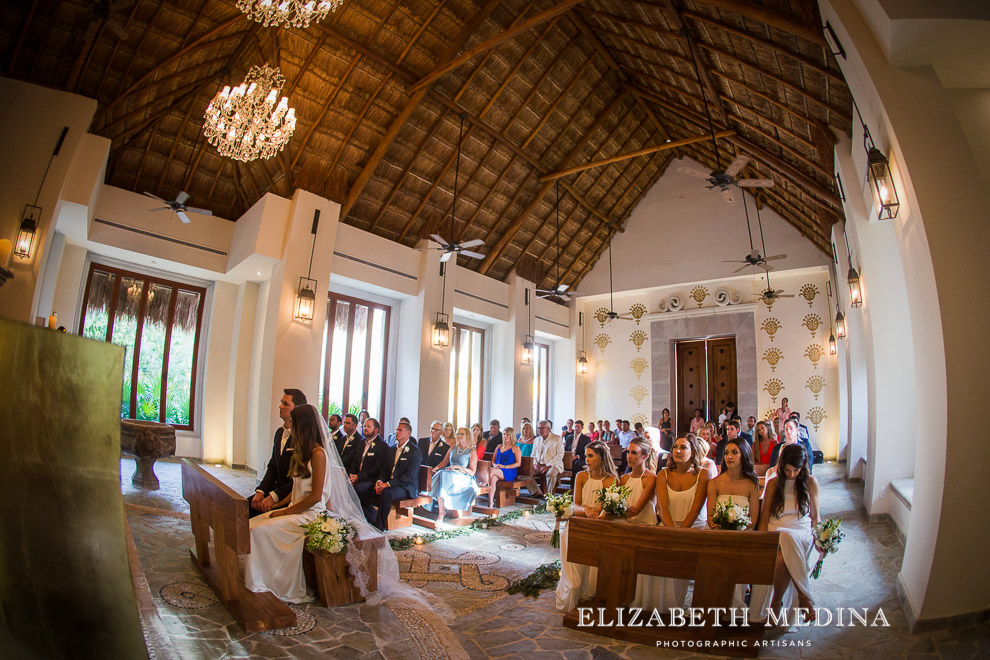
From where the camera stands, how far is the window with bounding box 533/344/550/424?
14.6 meters

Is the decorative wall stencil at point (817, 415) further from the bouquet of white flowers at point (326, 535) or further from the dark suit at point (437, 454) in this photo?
the bouquet of white flowers at point (326, 535)

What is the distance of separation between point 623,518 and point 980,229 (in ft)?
9.79

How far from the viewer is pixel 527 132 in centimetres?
1086

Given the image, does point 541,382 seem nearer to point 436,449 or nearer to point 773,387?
point 773,387

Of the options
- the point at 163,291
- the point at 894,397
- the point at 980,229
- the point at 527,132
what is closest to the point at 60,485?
the point at 980,229

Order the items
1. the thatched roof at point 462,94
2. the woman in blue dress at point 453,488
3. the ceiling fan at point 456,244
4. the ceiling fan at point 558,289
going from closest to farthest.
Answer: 1. the thatched roof at point 462,94
2. the woman in blue dress at point 453,488
3. the ceiling fan at point 456,244
4. the ceiling fan at point 558,289

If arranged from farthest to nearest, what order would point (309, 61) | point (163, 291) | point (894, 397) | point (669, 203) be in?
point (669, 203), point (163, 291), point (309, 61), point (894, 397)

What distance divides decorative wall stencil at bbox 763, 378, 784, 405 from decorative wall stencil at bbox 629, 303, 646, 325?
11.4 ft

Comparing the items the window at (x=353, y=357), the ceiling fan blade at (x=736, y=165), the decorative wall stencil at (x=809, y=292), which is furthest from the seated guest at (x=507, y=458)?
the decorative wall stencil at (x=809, y=292)

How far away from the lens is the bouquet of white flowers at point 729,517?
346 cm

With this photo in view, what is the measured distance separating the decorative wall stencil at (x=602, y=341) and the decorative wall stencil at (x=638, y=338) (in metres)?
0.65

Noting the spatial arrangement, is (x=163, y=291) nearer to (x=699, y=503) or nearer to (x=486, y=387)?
(x=486, y=387)

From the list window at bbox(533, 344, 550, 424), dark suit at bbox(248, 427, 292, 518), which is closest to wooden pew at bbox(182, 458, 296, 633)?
dark suit at bbox(248, 427, 292, 518)

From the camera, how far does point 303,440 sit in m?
3.87
